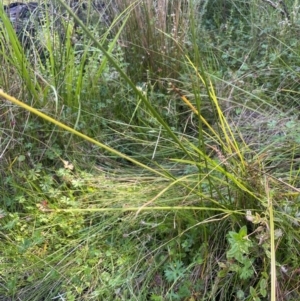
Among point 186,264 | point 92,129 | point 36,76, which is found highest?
point 36,76

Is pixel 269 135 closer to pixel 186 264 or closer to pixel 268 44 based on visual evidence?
pixel 186 264

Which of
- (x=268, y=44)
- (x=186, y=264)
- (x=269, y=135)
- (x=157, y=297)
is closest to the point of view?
(x=157, y=297)

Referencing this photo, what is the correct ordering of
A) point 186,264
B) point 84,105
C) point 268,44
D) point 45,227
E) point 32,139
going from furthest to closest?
point 268,44 < point 84,105 < point 32,139 < point 45,227 < point 186,264

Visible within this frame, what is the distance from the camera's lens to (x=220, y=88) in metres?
2.12

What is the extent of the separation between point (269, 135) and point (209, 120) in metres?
0.39

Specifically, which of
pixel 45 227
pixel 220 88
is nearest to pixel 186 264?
pixel 45 227

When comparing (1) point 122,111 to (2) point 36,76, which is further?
(1) point 122,111

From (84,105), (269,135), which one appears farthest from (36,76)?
(269,135)

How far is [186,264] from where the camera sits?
4.70ft

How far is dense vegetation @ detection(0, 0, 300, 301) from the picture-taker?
1.31m

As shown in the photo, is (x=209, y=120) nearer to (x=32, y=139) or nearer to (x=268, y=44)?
(x=268, y=44)

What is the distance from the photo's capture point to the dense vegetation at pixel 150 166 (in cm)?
131

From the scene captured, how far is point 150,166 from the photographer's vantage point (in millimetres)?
1888

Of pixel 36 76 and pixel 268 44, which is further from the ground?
pixel 36 76
